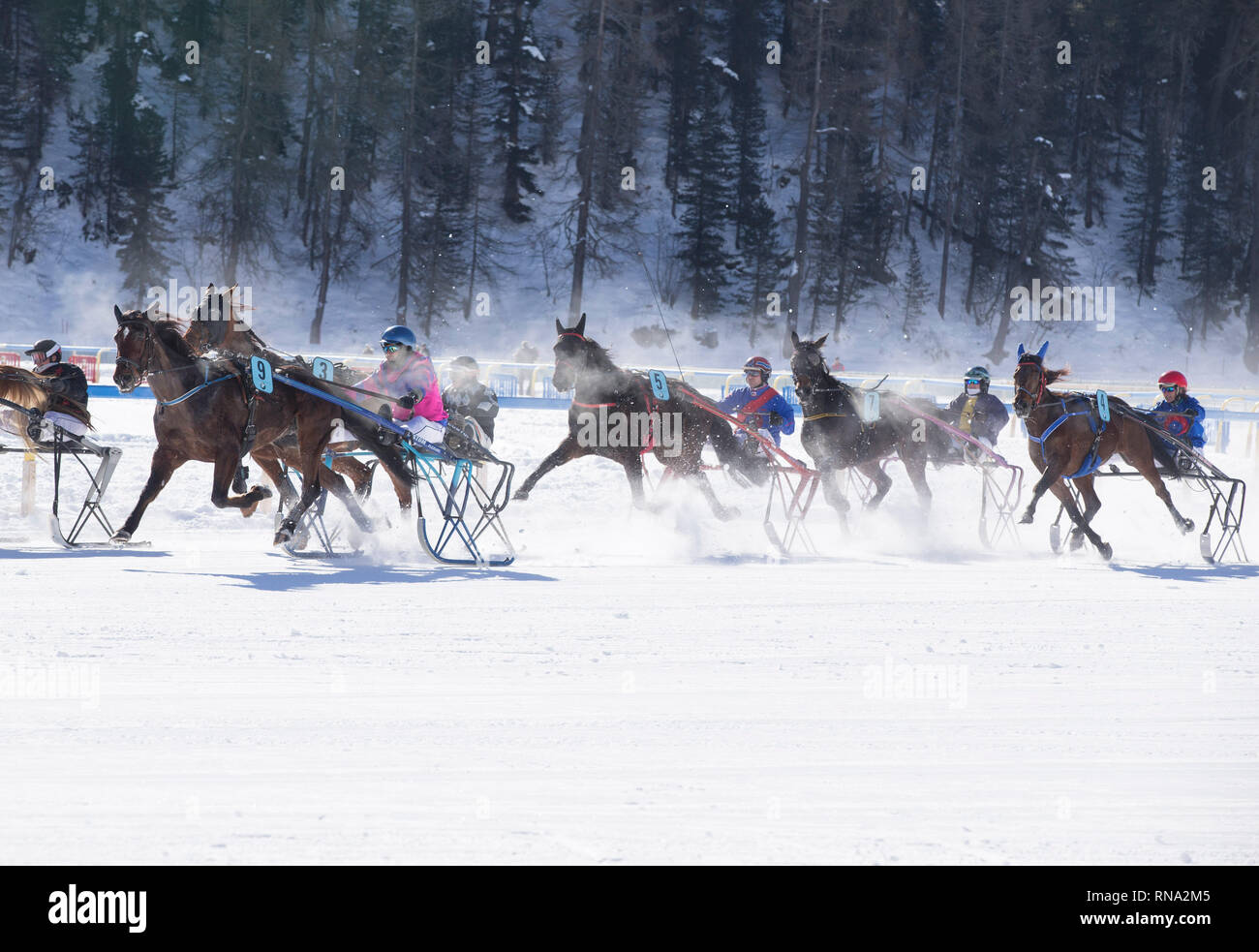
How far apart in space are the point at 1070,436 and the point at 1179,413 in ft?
6.09

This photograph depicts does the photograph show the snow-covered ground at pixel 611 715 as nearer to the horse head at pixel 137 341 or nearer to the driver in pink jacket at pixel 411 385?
the driver in pink jacket at pixel 411 385

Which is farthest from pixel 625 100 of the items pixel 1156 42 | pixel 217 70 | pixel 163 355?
pixel 163 355

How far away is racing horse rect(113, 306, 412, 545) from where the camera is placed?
29.4 ft

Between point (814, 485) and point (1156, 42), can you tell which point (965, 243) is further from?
point (814, 485)

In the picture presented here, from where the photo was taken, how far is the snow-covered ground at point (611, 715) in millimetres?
3564

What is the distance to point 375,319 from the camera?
37.2m

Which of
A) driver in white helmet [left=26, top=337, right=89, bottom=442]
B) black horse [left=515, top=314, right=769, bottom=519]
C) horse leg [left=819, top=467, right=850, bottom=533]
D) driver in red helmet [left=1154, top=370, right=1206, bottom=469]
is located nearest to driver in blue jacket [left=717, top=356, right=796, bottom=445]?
black horse [left=515, top=314, right=769, bottom=519]

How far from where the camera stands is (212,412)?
9.07m

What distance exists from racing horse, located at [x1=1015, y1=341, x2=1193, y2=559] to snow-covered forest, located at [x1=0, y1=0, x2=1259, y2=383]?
22.6m

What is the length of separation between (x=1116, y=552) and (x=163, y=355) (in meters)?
8.97

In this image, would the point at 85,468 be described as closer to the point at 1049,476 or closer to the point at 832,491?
the point at 832,491

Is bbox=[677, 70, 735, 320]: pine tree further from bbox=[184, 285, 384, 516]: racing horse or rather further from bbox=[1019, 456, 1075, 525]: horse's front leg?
bbox=[184, 285, 384, 516]: racing horse

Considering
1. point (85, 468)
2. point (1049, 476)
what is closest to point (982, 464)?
point (1049, 476)

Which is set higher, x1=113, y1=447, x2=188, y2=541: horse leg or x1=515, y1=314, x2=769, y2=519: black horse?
x1=515, y1=314, x2=769, y2=519: black horse
